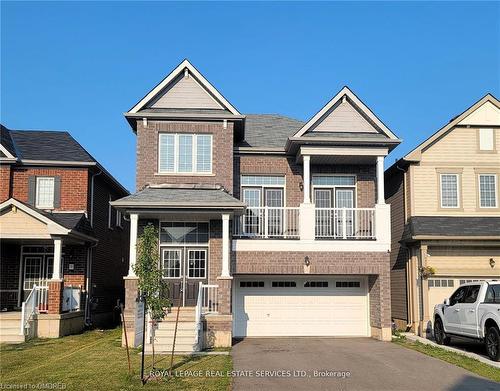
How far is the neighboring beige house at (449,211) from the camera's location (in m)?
19.4

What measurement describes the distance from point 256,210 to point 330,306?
416 cm

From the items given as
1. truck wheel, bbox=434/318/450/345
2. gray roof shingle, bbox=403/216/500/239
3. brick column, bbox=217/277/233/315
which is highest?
gray roof shingle, bbox=403/216/500/239

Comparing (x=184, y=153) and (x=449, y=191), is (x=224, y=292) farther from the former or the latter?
(x=449, y=191)

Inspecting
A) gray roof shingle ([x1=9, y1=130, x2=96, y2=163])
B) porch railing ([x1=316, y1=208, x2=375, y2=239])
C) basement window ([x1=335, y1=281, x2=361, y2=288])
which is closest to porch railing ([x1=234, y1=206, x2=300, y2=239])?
porch railing ([x1=316, y1=208, x2=375, y2=239])

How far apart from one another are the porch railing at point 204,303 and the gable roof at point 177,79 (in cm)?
580

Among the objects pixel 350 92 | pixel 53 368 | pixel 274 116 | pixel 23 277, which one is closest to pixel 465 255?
pixel 350 92

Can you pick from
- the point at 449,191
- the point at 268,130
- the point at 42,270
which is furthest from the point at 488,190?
the point at 42,270

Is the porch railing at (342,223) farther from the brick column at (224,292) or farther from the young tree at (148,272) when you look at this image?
the young tree at (148,272)

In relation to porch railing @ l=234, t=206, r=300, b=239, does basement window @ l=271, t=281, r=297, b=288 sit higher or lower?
lower

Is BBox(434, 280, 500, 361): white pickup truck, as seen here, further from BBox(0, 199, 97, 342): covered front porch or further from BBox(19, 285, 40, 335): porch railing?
BBox(19, 285, 40, 335): porch railing

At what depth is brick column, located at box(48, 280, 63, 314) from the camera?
59.2ft

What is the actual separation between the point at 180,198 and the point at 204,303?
10.8 ft

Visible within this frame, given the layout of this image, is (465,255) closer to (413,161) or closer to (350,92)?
(413,161)

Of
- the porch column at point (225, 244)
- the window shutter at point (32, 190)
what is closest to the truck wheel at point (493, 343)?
the porch column at point (225, 244)
